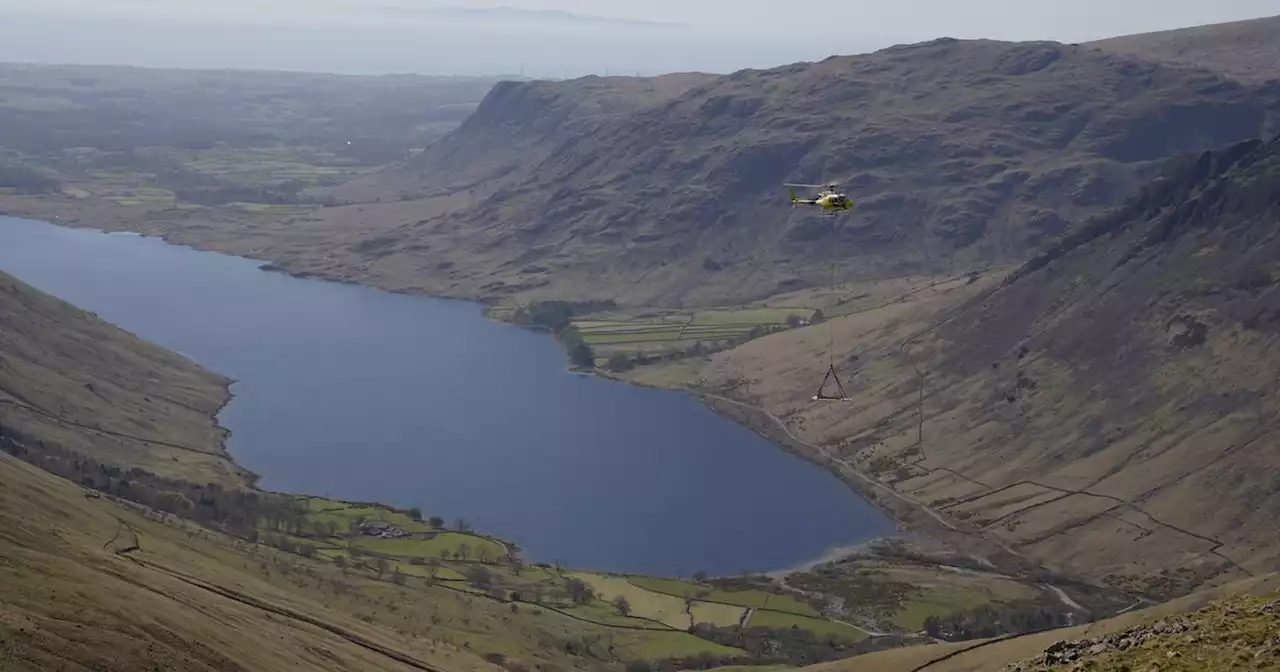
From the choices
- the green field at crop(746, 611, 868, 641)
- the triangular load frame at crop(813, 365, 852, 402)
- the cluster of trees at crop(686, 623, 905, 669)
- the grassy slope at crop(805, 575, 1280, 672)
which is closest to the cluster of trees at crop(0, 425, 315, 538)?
the cluster of trees at crop(686, 623, 905, 669)

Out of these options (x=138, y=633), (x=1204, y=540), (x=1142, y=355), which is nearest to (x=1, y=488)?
(x=138, y=633)

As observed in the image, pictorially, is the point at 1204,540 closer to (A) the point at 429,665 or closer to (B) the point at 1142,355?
(B) the point at 1142,355

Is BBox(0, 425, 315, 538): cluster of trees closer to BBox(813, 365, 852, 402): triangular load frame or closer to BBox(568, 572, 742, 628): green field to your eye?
BBox(568, 572, 742, 628): green field

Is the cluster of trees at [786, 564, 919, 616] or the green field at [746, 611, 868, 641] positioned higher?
the green field at [746, 611, 868, 641]

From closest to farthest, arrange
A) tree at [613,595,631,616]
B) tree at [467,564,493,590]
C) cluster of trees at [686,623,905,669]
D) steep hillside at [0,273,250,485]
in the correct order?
1. cluster of trees at [686,623,905,669]
2. tree at [613,595,631,616]
3. tree at [467,564,493,590]
4. steep hillside at [0,273,250,485]

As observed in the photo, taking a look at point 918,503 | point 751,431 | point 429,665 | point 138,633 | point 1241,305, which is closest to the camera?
point 138,633

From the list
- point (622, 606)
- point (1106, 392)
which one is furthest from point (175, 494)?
point (1106, 392)

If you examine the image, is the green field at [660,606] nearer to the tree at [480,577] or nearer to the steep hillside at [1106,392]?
the tree at [480,577]

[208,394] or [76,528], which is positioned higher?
[76,528]
